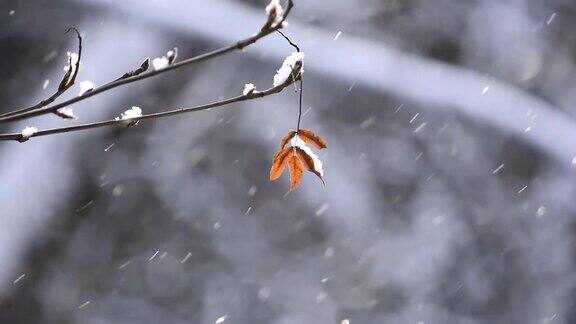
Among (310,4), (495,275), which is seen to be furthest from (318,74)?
(495,275)

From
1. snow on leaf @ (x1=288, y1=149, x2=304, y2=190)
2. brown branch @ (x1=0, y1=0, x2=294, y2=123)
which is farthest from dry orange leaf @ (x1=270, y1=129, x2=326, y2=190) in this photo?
brown branch @ (x1=0, y1=0, x2=294, y2=123)

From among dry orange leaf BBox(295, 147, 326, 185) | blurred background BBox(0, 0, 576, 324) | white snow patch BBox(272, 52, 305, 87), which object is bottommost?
blurred background BBox(0, 0, 576, 324)

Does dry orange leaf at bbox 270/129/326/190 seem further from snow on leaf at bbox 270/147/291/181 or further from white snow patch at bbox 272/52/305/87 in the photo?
white snow patch at bbox 272/52/305/87

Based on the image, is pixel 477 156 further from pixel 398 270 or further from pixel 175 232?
pixel 175 232

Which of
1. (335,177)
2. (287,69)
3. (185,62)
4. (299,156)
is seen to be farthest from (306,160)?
(335,177)

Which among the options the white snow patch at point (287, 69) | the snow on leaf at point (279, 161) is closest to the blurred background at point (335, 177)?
the snow on leaf at point (279, 161)
